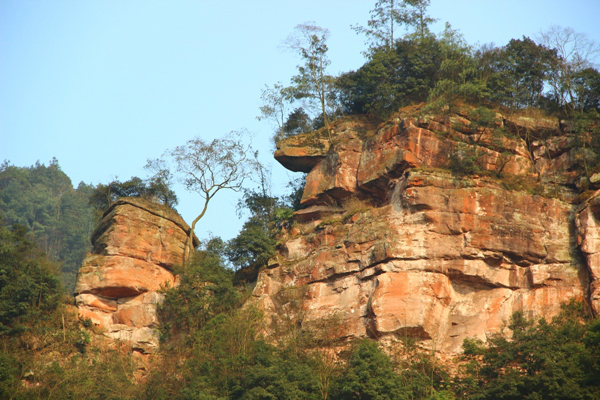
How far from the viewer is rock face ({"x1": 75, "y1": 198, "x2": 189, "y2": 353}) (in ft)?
110

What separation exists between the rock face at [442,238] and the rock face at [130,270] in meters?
4.46

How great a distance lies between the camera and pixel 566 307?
2934 cm

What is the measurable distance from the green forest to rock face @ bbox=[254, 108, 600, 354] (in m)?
0.75

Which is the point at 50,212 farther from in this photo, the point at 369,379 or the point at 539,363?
the point at 539,363

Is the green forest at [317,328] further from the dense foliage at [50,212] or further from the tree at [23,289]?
the dense foliage at [50,212]

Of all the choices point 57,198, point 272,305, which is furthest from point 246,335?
point 57,198

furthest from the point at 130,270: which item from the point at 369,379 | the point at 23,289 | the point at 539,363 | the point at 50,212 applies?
the point at 50,212

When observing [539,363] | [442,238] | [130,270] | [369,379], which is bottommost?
[369,379]

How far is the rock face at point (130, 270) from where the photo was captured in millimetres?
→ 33562

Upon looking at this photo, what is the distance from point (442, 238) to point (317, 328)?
18.3ft

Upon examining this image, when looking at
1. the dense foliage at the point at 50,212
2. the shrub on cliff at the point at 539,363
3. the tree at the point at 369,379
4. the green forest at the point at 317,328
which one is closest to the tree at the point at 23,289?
the green forest at the point at 317,328

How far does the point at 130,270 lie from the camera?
34.5 metres

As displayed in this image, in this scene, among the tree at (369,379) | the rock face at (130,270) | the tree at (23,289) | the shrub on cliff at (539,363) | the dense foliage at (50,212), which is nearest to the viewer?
the shrub on cliff at (539,363)

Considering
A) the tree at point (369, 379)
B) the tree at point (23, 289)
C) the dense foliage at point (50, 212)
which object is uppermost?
the dense foliage at point (50, 212)
